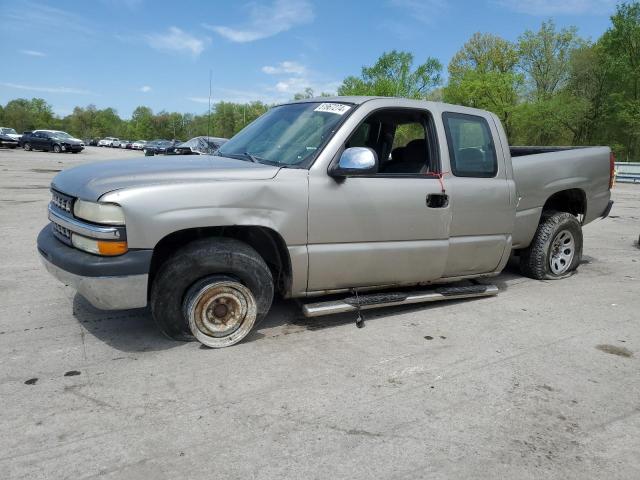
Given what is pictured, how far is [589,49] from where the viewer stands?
47750 mm

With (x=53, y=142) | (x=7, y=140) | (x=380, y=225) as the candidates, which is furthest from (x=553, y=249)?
(x=7, y=140)

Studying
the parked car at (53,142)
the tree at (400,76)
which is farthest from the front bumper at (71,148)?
the tree at (400,76)

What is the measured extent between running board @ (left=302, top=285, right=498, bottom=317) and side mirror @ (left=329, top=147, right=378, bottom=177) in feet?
3.35

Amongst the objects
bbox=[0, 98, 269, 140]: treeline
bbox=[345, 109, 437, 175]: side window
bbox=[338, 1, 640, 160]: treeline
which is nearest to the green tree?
bbox=[0, 98, 269, 140]: treeline

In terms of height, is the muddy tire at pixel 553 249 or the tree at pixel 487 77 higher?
the tree at pixel 487 77

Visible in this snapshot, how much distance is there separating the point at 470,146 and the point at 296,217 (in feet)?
6.49

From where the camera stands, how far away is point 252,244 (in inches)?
152

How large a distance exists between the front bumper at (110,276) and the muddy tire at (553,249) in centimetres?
431

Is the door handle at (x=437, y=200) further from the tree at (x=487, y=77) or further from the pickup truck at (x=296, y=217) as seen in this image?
the tree at (x=487, y=77)

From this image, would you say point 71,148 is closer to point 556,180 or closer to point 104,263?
point 556,180

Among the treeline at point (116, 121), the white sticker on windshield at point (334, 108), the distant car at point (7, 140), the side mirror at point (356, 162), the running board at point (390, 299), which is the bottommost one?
the running board at point (390, 299)

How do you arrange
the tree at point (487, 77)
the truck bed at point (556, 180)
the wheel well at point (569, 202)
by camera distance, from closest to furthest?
the truck bed at point (556, 180) < the wheel well at point (569, 202) < the tree at point (487, 77)

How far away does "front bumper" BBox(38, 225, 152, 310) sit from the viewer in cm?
310

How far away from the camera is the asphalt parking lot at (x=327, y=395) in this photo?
7.76ft
